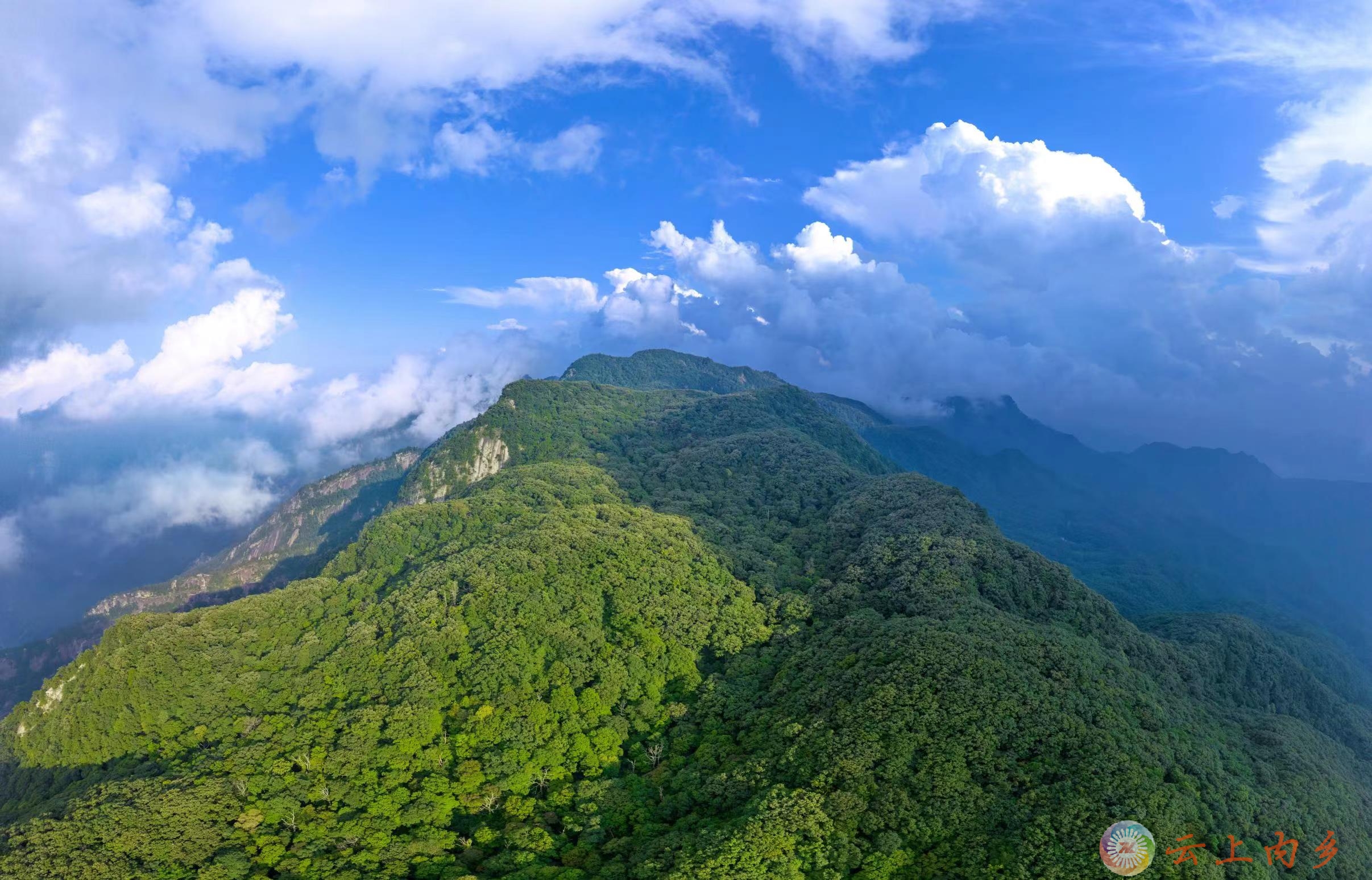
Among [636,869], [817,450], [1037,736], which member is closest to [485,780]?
[636,869]

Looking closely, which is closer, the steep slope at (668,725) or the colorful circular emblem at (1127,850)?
the colorful circular emblem at (1127,850)

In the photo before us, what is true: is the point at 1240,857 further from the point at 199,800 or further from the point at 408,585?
the point at 408,585

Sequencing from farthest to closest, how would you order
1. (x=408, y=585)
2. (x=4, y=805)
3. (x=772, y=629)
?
1. (x=408, y=585)
2. (x=772, y=629)
3. (x=4, y=805)

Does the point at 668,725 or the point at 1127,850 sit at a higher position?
the point at 668,725

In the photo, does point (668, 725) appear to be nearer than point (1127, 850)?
No

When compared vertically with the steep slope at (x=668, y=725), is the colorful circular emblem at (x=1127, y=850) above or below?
below
